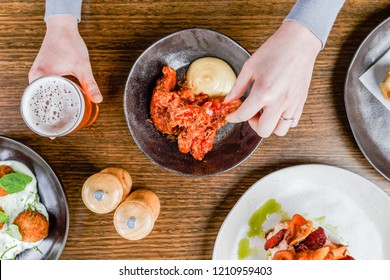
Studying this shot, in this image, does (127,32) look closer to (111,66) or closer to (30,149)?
(111,66)

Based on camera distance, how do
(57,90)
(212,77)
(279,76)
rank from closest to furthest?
(279,76) → (57,90) → (212,77)

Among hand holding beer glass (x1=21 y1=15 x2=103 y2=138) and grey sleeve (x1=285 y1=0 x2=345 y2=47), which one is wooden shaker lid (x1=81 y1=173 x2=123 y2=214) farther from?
grey sleeve (x1=285 y1=0 x2=345 y2=47)

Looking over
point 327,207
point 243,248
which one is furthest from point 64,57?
point 327,207

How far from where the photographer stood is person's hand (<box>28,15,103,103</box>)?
1.31m

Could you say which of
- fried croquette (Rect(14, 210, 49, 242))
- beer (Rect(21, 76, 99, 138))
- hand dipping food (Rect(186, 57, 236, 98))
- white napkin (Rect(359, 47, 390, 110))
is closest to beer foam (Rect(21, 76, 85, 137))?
beer (Rect(21, 76, 99, 138))

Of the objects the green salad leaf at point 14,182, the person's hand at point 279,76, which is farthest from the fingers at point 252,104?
the green salad leaf at point 14,182

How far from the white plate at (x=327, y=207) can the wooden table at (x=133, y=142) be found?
2.3 inches

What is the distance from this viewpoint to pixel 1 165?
55.1 inches

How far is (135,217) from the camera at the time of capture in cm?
134

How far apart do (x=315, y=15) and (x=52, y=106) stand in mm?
821

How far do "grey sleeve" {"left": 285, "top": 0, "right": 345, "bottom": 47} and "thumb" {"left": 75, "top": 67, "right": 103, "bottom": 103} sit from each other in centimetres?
61

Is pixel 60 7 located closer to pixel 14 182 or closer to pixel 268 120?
pixel 14 182

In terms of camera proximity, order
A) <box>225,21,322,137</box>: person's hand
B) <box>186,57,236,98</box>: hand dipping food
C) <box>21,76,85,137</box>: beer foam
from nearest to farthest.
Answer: <box>225,21,322,137</box>: person's hand, <box>21,76,85,137</box>: beer foam, <box>186,57,236,98</box>: hand dipping food

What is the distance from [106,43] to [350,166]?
3.12 ft
